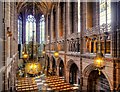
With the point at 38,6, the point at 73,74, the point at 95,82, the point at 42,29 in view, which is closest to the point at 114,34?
the point at 95,82

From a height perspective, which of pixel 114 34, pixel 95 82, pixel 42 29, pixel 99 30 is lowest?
pixel 95 82

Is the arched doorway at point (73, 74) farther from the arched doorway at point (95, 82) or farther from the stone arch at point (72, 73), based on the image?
the arched doorway at point (95, 82)

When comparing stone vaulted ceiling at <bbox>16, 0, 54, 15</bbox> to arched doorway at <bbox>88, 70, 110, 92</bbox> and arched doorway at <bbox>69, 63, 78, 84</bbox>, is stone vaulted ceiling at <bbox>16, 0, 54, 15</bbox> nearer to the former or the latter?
arched doorway at <bbox>69, 63, 78, 84</bbox>

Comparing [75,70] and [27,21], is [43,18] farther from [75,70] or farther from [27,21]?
[75,70]

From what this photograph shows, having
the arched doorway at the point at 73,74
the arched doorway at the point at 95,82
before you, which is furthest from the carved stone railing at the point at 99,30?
the arched doorway at the point at 73,74

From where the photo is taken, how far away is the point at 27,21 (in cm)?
3556

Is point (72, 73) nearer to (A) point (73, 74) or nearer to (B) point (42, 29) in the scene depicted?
(A) point (73, 74)

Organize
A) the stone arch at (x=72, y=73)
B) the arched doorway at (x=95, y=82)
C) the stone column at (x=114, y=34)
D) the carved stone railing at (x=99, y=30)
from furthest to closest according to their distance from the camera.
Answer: the stone arch at (x=72, y=73) → the arched doorway at (x=95, y=82) → the carved stone railing at (x=99, y=30) → the stone column at (x=114, y=34)

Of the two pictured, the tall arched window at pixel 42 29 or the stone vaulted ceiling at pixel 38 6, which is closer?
the stone vaulted ceiling at pixel 38 6

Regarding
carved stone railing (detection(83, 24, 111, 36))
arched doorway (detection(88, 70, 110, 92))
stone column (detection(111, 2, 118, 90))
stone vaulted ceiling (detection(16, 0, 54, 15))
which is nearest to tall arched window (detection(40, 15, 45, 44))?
stone vaulted ceiling (detection(16, 0, 54, 15))

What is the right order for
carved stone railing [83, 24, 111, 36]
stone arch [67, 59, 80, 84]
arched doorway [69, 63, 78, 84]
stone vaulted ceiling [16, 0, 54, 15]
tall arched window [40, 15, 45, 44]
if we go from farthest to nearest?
tall arched window [40, 15, 45, 44]
stone vaulted ceiling [16, 0, 54, 15]
arched doorway [69, 63, 78, 84]
stone arch [67, 59, 80, 84]
carved stone railing [83, 24, 111, 36]

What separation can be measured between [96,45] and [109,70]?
2337mm

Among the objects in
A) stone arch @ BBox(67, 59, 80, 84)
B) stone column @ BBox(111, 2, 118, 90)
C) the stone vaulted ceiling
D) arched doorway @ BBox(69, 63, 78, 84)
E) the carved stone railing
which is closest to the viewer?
stone column @ BBox(111, 2, 118, 90)

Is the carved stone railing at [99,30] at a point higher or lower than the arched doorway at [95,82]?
higher
